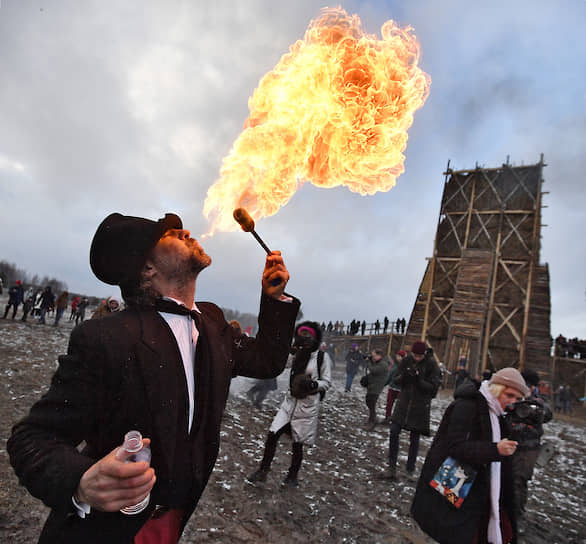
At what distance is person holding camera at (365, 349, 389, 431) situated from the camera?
9.42 m

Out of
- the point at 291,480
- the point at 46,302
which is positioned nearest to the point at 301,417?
the point at 291,480

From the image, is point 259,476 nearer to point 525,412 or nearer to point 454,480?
point 454,480

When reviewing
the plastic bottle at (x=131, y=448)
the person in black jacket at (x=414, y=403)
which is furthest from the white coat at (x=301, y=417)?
the plastic bottle at (x=131, y=448)

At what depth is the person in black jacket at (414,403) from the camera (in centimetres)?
593

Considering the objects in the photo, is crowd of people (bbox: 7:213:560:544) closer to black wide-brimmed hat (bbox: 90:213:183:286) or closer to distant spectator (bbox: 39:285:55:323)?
black wide-brimmed hat (bbox: 90:213:183:286)

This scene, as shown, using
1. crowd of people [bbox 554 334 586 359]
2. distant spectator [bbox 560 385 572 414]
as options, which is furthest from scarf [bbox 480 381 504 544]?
crowd of people [bbox 554 334 586 359]

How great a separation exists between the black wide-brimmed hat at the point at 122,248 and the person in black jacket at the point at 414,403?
5315 mm

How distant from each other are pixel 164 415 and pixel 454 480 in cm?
270

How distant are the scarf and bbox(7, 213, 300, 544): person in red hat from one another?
97.5 inches

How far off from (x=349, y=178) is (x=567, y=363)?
2593 cm

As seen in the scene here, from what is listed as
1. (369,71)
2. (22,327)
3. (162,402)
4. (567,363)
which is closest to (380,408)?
(369,71)

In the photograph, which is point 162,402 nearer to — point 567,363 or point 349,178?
point 349,178

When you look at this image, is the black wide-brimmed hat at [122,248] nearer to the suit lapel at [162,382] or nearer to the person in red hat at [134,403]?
the person in red hat at [134,403]

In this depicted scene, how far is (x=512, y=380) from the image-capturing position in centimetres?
320
